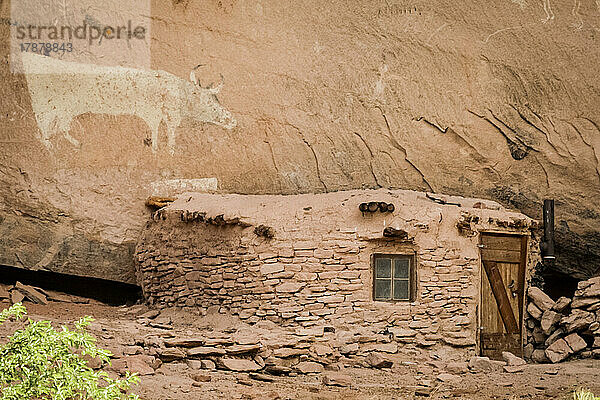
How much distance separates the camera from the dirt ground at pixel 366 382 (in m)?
9.05

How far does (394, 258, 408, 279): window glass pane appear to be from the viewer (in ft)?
37.8

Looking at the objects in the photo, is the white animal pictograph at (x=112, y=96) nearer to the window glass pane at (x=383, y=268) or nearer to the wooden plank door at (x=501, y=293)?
the window glass pane at (x=383, y=268)

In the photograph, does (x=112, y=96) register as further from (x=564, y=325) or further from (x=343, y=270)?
(x=564, y=325)

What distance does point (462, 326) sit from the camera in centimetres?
1148

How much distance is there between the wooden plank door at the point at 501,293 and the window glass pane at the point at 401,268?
1214mm

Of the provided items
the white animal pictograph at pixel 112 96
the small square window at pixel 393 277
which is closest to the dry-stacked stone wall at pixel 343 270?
the small square window at pixel 393 277

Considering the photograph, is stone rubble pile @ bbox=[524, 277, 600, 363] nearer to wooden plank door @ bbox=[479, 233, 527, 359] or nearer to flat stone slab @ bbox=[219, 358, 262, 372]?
wooden plank door @ bbox=[479, 233, 527, 359]

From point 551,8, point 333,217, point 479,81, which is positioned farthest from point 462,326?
point 551,8

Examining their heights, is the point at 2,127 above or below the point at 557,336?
above

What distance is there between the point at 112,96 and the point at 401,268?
5.97 m

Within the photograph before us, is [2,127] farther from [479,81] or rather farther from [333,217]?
[479,81]

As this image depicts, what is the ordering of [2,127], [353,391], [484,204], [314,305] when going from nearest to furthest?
[353,391] → [314,305] → [484,204] → [2,127]

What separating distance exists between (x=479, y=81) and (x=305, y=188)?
3598 mm

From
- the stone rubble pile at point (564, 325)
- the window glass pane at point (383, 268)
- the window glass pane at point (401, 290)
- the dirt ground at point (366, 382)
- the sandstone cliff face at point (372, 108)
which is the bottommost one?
the dirt ground at point (366, 382)
